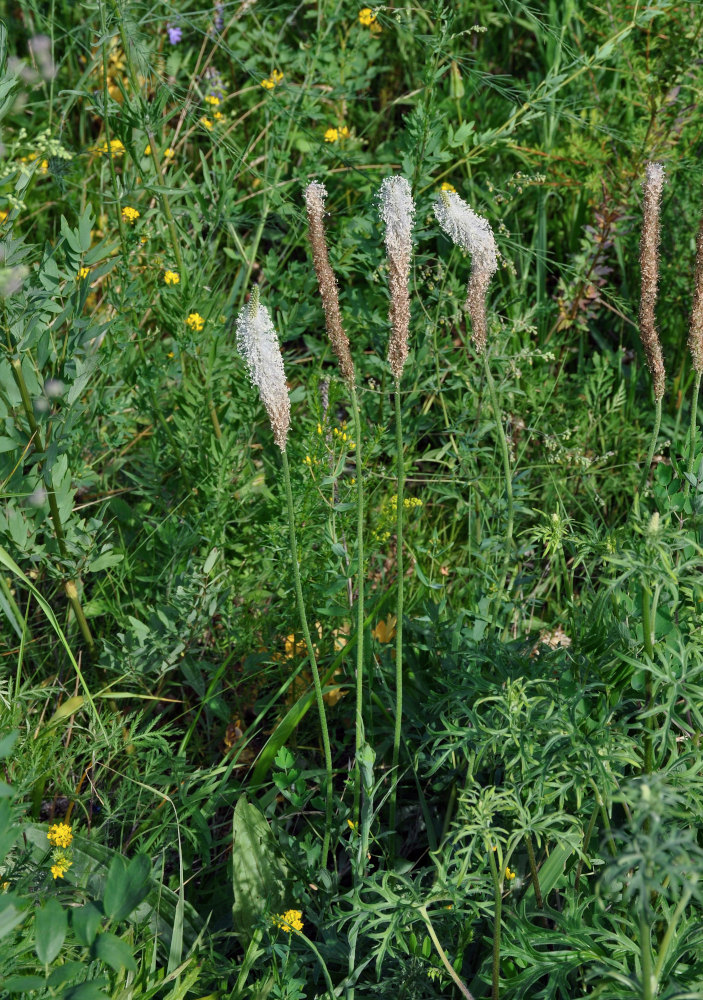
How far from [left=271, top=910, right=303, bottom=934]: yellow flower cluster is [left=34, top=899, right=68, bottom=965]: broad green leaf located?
1.87ft

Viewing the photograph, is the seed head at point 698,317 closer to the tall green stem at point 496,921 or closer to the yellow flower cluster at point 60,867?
the tall green stem at point 496,921

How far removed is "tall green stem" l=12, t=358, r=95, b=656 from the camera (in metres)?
1.95

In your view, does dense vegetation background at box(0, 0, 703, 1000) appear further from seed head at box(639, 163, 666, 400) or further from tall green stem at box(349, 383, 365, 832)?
seed head at box(639, 163, 666, 400)

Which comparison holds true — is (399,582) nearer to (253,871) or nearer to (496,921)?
(496,921)

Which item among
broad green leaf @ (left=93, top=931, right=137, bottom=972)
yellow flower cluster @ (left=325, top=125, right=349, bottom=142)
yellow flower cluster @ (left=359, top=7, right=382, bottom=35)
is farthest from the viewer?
yellow flower cluster @ (left=325, top=125, right=349, bottom=142)

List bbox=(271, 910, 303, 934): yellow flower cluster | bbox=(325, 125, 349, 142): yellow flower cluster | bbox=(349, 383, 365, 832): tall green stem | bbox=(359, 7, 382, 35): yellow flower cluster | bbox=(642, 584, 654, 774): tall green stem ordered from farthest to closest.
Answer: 1. bbox=(325, 125, 349, 142): yellow flower cluster
2. bbox=(359, 7, 382, 35): yellow flower cluster
3. bbox=(271, 910, 303, 934): yellow flower cluster
4. bbox=(349, 383, 365, 832): tall green stem
5. bbox=(642, 584, 654, 774): tall green stem

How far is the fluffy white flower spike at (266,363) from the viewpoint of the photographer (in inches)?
56.4

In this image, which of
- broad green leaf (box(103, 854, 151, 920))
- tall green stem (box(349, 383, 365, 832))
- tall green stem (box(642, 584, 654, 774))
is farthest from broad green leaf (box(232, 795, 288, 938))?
tall green stem (box(642, 584, 654, 774))

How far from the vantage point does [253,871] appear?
179cm

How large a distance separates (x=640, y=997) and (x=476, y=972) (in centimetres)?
42

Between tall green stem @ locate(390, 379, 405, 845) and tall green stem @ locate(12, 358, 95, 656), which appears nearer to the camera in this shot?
tall green stem @ locate(390, 379, 405, 845)

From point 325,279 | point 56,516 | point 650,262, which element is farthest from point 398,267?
point 56,516

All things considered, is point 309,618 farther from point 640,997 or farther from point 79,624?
point 640,997

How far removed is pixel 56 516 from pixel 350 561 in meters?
0.67
